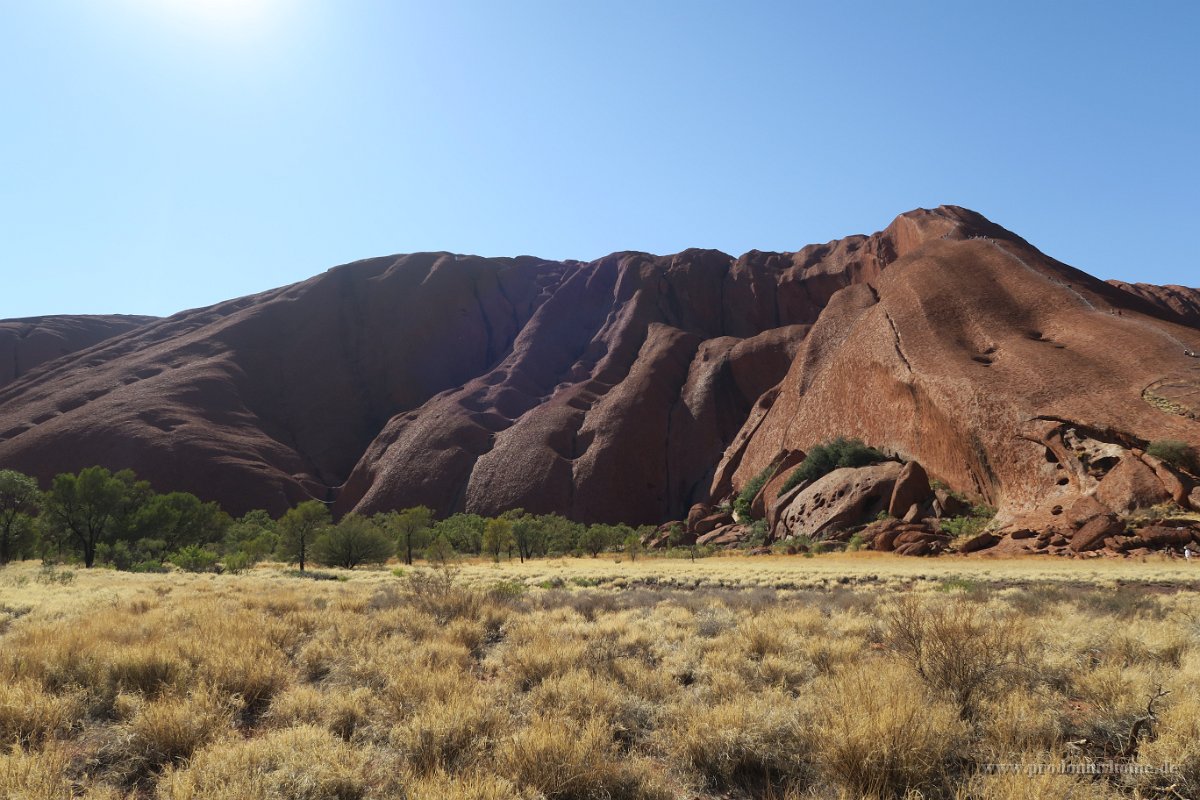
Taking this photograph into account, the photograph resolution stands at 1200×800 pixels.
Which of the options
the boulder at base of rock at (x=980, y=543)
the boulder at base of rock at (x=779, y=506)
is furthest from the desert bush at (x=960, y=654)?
the boulder at base of rock at (x=779, y=506)

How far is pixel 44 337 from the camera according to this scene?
11769 centimetres

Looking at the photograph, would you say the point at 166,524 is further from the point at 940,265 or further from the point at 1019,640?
the point at 940,265

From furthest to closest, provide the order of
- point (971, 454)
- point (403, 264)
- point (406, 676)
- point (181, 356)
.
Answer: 1. point (403, 264)
2. point (181, 356)
3. point (971, 454)
4. point (406, 676)

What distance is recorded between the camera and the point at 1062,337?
45188 mm

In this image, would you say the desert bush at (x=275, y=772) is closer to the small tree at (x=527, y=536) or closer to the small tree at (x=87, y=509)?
the small tree at (x=87, y=509)

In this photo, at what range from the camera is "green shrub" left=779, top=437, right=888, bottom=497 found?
159 ft

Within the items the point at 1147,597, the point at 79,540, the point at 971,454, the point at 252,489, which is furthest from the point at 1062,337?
the point at 252,489

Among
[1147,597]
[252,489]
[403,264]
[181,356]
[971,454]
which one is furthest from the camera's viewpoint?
[403,264]

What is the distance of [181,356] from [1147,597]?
11840cm

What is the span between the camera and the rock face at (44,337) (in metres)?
111

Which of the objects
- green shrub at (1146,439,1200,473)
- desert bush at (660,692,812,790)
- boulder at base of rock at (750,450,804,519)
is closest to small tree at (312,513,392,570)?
boulder at base of rock at (750,450,804,519)

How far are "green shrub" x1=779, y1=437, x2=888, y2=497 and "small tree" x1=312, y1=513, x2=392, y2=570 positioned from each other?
32.7 meters

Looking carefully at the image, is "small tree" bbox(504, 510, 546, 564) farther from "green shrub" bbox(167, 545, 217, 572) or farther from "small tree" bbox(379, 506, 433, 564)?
"green shrub" bbox(167, 545, 217, 572)

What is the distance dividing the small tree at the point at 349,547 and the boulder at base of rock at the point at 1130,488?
43.2 metres
